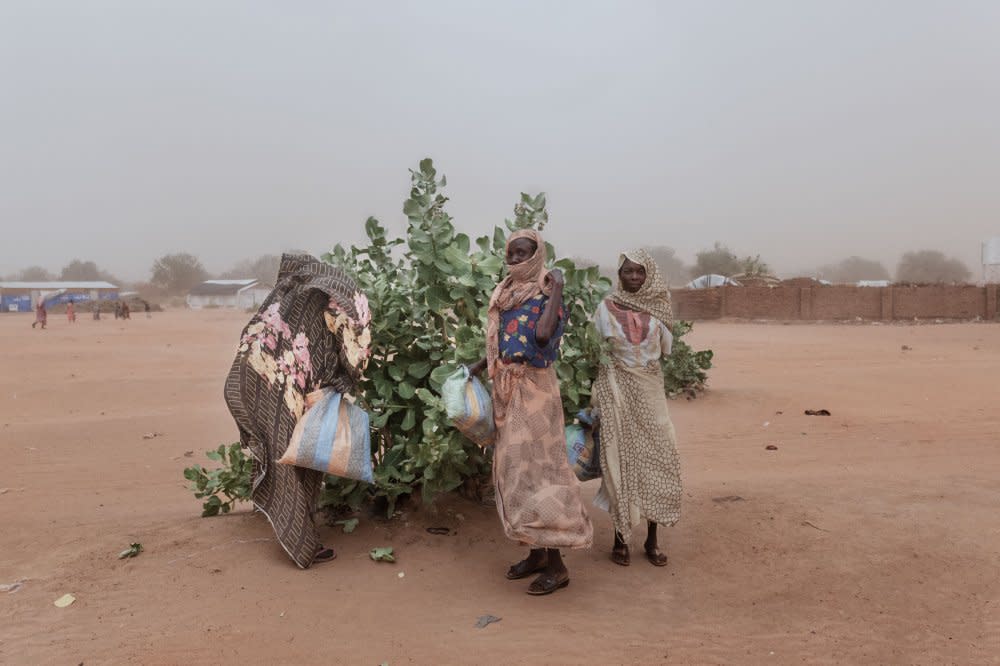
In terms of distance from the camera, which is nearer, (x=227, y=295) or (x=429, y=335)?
(x=429, y=335)

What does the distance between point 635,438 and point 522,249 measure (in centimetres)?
135

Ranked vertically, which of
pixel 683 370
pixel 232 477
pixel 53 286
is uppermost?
pixel 53 286

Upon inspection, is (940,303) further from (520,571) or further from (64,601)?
(64,601)

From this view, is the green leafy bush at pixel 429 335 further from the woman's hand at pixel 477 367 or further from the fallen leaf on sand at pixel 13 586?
the fallen leaf on sand at pixel 13 586

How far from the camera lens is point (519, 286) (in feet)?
11.9

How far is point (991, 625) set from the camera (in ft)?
11.3

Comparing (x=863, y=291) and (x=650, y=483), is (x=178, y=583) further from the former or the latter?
(x=863, y=291)

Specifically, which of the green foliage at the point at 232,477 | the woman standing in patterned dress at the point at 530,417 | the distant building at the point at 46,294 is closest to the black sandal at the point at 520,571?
the woman standing in patterned dress at the point at 530,417

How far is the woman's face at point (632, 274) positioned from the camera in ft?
13.3

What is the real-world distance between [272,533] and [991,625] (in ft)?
12.9

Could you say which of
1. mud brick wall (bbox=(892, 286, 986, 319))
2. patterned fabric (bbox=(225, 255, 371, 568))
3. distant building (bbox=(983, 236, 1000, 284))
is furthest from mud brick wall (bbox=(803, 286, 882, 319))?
patterned fabric (bbox=(225, 255, 371, 568))

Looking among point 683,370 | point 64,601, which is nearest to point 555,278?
point 64,601

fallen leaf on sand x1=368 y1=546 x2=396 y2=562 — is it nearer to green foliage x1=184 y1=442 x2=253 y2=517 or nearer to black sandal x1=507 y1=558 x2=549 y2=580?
black sandal x1=507 y1=558 x2=549 y2=580

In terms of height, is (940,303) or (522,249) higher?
(522,249)
